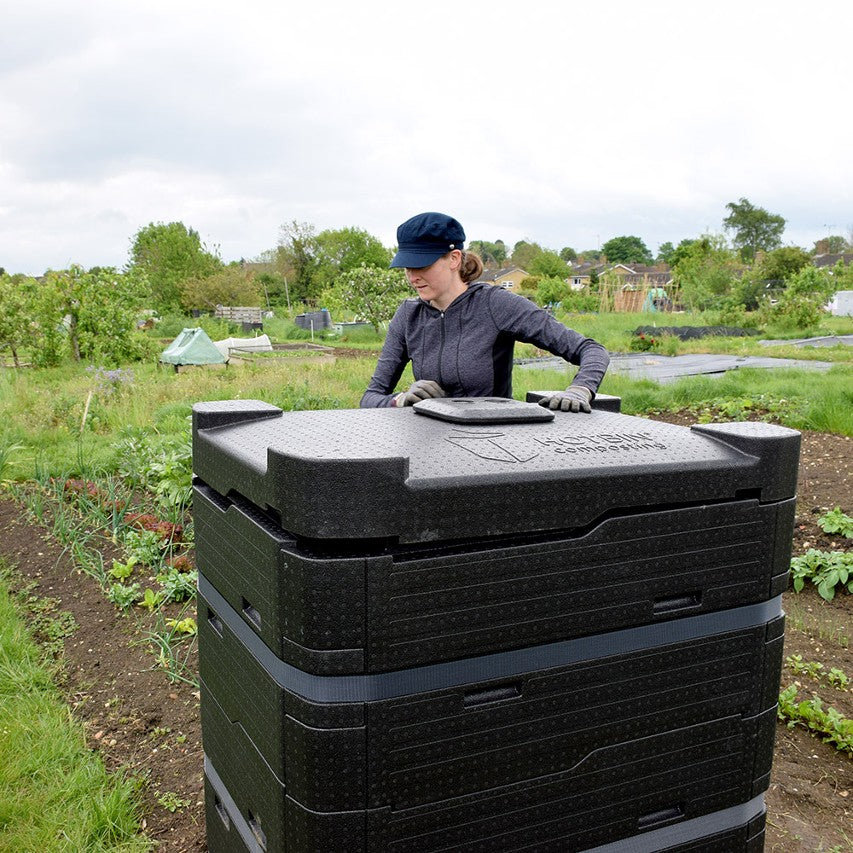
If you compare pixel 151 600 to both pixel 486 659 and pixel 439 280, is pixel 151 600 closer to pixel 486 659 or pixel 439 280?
pixel 439 280

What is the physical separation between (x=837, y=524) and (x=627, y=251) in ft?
266

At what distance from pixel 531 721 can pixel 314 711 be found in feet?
1.11

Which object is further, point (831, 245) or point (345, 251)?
point (831, 245)

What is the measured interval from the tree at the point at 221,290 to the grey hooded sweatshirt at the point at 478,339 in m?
36.3

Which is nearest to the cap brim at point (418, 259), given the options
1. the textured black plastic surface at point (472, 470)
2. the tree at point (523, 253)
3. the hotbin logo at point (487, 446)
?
the textured black plastic surface at point (472, 470)

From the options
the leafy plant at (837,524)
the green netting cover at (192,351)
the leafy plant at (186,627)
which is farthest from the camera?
the green netting cover at (192,351)

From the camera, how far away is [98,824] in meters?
2.21

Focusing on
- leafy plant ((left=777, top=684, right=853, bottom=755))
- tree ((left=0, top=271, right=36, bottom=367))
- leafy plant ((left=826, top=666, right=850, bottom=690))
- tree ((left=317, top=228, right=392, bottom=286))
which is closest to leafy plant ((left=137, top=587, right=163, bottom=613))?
leafy plant ((left=777, top=684, right=853, bottom=755))

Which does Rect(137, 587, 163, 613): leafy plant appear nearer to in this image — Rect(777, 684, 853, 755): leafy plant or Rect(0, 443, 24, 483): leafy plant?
Rect(0, 443, 24, 483): leafy plant

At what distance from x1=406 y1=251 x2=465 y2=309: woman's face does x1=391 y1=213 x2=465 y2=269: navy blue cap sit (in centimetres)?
2

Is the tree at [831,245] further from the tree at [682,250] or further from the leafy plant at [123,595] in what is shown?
the leafy plant at [123,595]

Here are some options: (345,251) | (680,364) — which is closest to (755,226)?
(345,251)

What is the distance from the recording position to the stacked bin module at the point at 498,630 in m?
1.12

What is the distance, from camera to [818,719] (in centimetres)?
269
